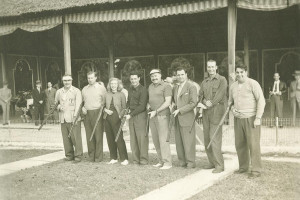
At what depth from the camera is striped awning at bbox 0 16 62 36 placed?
13.6 metres

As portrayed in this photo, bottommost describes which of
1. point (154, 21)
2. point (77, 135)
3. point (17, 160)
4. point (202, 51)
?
→ point (17, 160)

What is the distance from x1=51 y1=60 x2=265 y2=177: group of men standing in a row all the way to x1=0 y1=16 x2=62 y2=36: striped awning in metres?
5.43

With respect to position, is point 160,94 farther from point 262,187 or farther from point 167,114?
point 262,187

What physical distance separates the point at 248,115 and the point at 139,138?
87.5 inches

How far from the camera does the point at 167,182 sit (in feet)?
22.0

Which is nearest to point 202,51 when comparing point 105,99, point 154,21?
point 154,21

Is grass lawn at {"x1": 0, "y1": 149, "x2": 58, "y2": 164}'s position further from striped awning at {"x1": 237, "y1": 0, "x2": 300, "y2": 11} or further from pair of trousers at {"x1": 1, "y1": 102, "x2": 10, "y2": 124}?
striped awning at {"x1": 237, "y1": 0, "x2": 300, "y2": 11}

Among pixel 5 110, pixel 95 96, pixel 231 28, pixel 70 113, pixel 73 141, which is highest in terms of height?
pixel 231 28

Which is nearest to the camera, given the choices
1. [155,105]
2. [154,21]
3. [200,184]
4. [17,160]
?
[200,184]

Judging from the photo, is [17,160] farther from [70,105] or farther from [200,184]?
[200,184]

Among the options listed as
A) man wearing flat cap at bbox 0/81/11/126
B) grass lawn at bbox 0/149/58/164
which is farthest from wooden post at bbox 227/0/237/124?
man wearing flat cap at bbox 0/81/11/126

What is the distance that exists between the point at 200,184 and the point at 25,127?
371 inches

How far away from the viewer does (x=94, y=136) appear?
862 cm

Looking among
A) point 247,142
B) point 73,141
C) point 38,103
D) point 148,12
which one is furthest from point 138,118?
point 38,103
